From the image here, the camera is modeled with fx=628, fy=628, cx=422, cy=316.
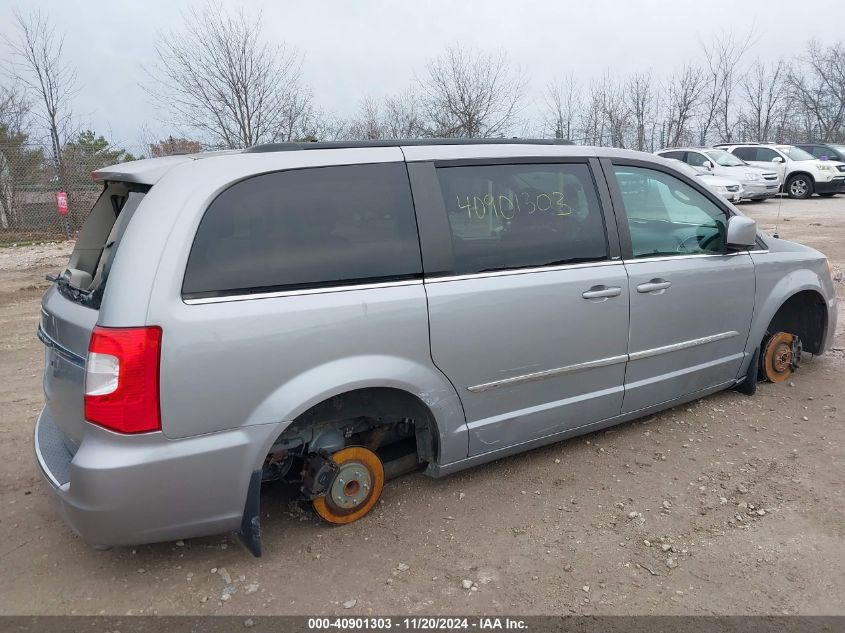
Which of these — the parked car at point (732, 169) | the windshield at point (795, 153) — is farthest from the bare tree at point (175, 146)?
the windshield at point (795, 153)

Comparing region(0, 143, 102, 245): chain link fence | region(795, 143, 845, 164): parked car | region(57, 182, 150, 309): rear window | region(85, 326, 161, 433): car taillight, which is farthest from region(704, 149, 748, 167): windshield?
region(85, 326, 161, 433): car taillight

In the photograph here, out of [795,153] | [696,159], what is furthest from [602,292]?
[795,153]

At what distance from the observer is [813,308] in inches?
189

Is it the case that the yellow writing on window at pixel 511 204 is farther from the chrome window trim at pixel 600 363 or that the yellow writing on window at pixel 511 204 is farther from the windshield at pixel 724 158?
the windshield at pixel 724 158

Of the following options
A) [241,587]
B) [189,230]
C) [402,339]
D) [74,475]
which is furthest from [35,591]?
[402,339]

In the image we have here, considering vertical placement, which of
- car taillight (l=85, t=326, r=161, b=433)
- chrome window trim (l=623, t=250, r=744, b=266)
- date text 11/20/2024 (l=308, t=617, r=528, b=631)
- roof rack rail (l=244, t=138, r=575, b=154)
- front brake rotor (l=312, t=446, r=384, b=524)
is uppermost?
roof rack rail (l=244, t=138, r=575, b=154)

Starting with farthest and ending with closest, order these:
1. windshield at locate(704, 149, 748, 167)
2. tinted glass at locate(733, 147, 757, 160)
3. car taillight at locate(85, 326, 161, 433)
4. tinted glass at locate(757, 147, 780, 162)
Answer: tinted glass at locate(733, 147, 757, 160) < tinted glass at locate(757, 147, 780, 162) < windshield at locate(704, 149, 748, 167) < car taillight at locate(85, 326, 161, 433)

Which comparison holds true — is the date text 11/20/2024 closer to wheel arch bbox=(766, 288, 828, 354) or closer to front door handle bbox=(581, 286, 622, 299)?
front door handle bbox=(581, 286, 622, 299)

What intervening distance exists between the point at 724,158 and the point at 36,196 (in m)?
18.1

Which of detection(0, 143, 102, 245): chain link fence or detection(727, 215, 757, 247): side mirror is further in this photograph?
detection(0, 143, 102, 245): chain link fence

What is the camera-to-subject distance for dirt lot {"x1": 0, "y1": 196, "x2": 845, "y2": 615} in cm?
252

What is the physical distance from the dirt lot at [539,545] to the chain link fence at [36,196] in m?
12.4

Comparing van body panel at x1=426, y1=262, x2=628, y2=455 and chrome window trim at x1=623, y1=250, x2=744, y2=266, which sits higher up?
chrome window trim at x1=623, y1=250, x2=744, y2=266

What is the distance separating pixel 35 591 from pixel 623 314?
3.08m
